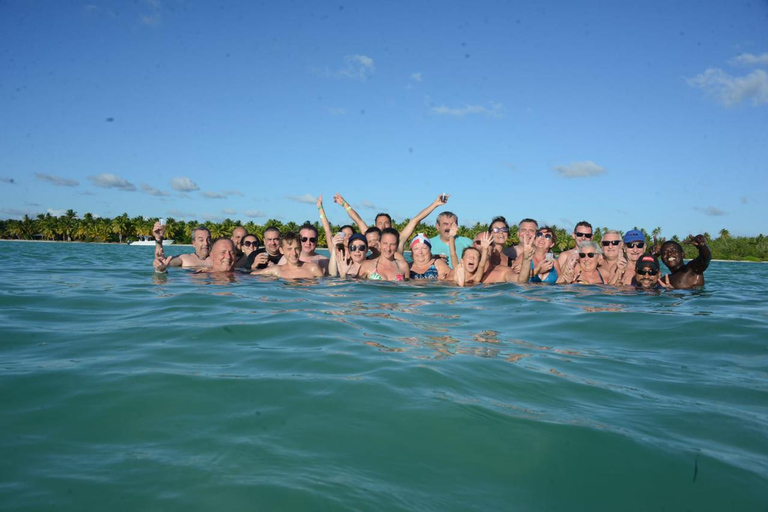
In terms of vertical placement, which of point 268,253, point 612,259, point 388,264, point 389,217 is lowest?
point 388,264

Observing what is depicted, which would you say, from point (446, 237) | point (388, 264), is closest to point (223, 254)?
point (388, 264)

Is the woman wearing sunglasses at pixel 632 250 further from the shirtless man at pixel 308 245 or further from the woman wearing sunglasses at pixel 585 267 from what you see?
the shirtless man at pixel 308 245

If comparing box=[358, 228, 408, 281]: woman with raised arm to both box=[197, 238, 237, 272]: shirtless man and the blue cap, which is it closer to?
box=[197, 238, 237, 272]: shirtless man

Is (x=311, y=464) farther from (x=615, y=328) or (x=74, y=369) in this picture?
(x=615, y=328)

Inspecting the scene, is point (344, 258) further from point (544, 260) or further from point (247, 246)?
point (544, 260)

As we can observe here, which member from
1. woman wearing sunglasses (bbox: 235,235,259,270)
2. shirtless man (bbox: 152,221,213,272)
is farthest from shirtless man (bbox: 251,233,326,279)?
shirtless man (bbox: 152,221,213,272)

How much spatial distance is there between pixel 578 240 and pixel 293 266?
549cm

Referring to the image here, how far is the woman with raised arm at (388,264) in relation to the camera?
358 inches

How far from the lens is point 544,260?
367 inches

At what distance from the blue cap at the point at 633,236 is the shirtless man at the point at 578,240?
62cm

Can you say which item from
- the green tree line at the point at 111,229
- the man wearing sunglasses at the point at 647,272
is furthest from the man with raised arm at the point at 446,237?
the green tree line at the point at 111,229

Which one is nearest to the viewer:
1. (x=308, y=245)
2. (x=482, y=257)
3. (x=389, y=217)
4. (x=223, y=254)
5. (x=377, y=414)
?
(x=377, y=414)

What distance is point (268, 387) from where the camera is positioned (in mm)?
3227

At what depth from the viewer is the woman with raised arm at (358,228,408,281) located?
9094 millimetres
